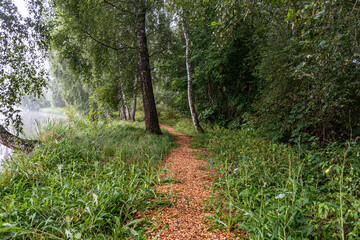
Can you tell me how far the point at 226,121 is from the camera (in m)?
9.71

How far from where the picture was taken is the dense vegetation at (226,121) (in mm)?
1718

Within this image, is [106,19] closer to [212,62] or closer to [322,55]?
[212,62]

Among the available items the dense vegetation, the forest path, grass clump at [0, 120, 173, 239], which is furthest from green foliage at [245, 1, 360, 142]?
grass clump at [0, 120, 173, 239]

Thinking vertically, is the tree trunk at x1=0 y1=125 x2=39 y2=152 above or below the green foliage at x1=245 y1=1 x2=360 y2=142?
below

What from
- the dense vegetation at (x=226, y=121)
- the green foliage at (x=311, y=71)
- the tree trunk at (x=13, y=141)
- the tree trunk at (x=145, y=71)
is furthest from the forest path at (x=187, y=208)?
the tree trunk at (x=13, y=141)

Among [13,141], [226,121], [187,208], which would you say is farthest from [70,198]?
[226,121]

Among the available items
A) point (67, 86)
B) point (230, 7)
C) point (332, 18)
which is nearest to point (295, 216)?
point (332, 18)

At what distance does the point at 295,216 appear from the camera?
1.54 m

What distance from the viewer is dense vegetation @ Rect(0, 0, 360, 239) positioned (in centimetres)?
172

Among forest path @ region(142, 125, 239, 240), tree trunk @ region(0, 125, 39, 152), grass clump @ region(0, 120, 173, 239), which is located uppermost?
tree trunk @ region(0, 125, 39, 152)

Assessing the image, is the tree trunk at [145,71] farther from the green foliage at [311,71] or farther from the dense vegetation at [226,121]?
the green foliage at [311,71]

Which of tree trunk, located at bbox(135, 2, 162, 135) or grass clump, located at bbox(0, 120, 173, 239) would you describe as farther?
tree trunk, located at bbox(135, 2, 162, 135)

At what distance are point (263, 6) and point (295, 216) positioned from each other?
3.94 meters

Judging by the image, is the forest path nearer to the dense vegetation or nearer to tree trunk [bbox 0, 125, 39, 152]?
the dense vegetation
